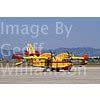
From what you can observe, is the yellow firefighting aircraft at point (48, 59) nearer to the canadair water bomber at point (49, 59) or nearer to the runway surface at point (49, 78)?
the canadair water bomber at point (49, 59)

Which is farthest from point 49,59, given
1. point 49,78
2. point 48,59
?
point 49,78

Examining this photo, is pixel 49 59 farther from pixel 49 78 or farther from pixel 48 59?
pixel 49 78

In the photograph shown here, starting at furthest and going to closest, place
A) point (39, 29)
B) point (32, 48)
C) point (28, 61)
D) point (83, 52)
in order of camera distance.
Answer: point (28, 61), point (32, 48), point (83, 52), point (39, 29)

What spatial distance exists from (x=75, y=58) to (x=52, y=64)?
1.85m

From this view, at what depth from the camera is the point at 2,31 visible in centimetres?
2089

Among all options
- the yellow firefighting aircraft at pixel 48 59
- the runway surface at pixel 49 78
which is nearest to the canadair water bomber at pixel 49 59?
the yellow firefighting aircraft at pixel 48 59

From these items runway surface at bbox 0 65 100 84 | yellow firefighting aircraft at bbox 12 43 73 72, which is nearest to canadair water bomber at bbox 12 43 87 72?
yellow firefighting aircraft at bbox 12 43 73 72

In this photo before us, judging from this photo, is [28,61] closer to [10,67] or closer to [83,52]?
[10,67]

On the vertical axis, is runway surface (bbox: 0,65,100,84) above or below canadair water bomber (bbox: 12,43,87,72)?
below

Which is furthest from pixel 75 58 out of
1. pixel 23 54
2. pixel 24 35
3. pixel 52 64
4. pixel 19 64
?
pixel 24 35

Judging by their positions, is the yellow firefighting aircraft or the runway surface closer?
the runway surface

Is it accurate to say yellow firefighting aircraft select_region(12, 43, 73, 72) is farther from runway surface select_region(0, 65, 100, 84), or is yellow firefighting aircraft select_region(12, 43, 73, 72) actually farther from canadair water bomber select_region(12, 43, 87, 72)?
runway surface select_region(0, 65, 100, 84)

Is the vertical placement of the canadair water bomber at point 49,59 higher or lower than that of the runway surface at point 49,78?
higher

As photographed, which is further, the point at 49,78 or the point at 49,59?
the point at 49,59
